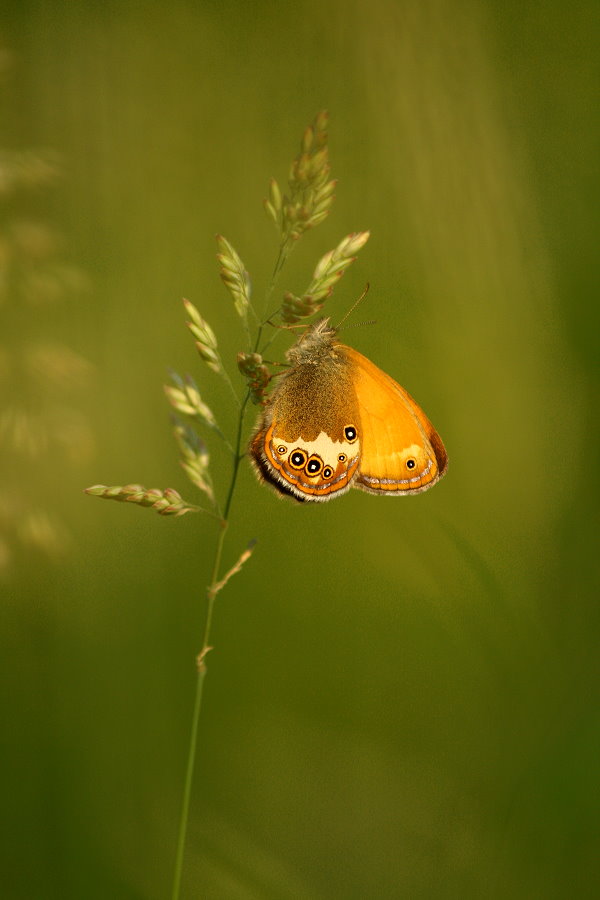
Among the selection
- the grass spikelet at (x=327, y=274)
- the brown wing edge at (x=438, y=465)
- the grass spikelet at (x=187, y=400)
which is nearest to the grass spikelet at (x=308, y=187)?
the grass spikelet at (x=327, y=274)

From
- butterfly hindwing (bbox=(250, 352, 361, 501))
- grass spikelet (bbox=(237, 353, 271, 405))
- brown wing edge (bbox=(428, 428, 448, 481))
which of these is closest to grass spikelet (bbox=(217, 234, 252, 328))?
grass spikelet (bbox=(237, 353, 271, 405))

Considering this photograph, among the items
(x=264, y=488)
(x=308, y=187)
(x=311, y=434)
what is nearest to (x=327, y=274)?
(x=308, y=187)

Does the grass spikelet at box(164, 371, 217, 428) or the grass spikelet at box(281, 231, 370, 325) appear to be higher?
the grass spikelet at box(281, 231, 370, 325)

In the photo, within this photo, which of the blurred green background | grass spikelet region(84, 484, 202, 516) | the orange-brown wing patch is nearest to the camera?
grass spikelet region(84, 484, 202, 516)

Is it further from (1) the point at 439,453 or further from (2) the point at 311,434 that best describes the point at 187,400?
(1) the point at 439,453

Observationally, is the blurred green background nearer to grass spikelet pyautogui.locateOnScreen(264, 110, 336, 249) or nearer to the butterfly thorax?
the butterfly thorax

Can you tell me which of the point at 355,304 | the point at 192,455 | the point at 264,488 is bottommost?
the point at 264,488

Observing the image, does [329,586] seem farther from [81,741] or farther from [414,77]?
[414,77]
